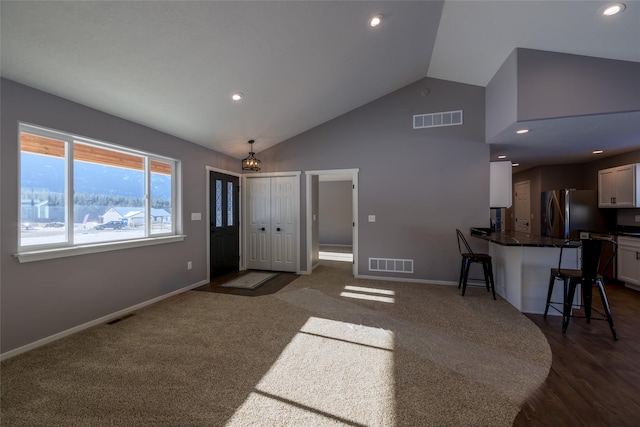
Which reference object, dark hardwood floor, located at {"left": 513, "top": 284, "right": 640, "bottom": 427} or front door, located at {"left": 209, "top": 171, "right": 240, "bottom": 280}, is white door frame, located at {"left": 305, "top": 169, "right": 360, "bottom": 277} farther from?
dark hardwood floor, located at {"left": 513, "top": 284, "right": 640, "bottom": 427}

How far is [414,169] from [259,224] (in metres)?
3.36

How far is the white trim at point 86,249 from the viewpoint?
2428mm

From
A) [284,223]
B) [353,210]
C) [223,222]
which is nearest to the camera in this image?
[353,210]

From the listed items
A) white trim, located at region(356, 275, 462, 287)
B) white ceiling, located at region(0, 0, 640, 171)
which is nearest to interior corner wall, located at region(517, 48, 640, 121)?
white ceiling, located at region(0, 0, 640, 171)

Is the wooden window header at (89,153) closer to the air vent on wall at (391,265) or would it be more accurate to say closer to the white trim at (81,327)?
the white trim at (81,327)

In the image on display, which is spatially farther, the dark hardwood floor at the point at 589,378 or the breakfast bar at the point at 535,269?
the breakfast bar at the point at 535,269

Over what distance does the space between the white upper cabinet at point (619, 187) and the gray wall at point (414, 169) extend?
7.79 feet

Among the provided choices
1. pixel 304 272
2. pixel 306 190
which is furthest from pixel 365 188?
pixel 304 272

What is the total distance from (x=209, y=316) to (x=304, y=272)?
2390 mm

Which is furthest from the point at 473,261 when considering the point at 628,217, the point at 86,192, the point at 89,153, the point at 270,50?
the point at 89,153

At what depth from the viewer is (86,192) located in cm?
298

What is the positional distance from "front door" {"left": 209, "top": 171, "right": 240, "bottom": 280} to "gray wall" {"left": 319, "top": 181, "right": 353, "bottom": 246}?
4125 millimetres

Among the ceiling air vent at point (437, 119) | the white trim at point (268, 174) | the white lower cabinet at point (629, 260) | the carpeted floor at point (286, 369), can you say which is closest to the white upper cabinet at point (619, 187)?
the white lower cabinet at point (629, 260)

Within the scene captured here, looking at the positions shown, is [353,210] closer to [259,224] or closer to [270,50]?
[259,224]
